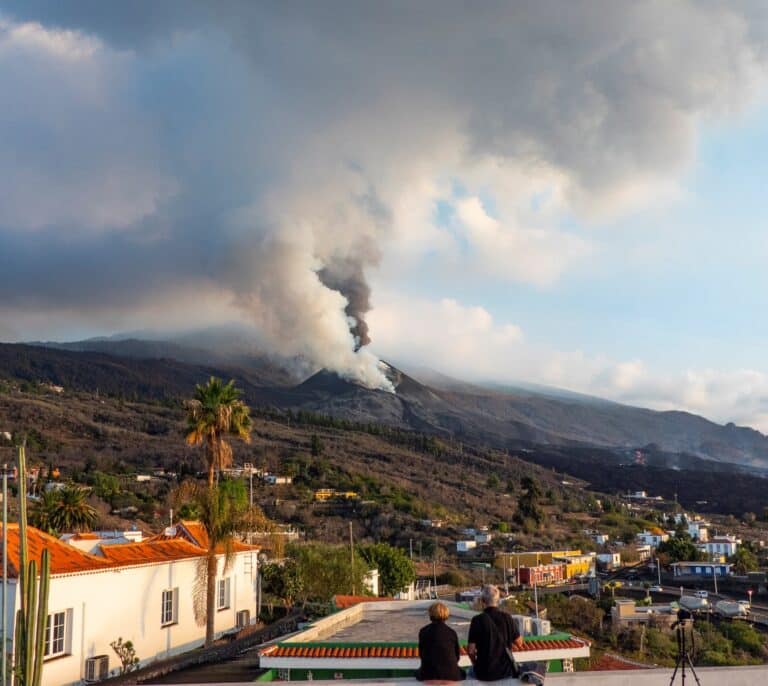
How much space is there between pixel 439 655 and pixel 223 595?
19.7 m

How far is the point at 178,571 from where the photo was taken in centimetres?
2036

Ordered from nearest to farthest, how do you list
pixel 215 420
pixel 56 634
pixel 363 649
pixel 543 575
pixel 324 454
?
1. pixel 363 649
2. pixel 56 634
3. pixel 215 420
4. pixel 543 575
5. pixel 324 454

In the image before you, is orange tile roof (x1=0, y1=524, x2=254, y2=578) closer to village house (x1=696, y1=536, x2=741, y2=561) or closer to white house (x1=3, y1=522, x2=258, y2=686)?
white house (x1=3, y1=522, x2=258, y2=686)

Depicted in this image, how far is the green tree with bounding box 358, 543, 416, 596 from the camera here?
42625 millimetres

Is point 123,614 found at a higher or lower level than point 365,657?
lower

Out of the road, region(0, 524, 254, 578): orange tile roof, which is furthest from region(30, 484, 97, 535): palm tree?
the road

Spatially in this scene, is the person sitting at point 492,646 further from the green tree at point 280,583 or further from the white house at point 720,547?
the white house at point 720,547

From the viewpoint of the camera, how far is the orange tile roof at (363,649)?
11328mm

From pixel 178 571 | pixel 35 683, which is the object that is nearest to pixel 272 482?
pixel 178 571

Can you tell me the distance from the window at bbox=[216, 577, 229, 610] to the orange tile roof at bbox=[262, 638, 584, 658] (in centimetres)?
1217

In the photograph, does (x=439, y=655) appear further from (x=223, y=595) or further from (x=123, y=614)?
(x=223, y=595)

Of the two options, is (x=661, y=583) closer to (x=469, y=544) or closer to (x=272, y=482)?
(x=469, y=544)

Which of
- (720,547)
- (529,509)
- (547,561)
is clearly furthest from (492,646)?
(720,547)

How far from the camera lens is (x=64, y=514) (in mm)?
37312
